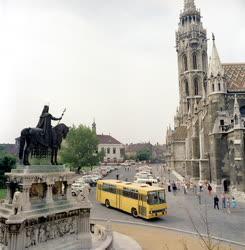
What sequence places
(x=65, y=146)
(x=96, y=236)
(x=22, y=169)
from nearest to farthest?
(x=22, y=169)
(x=96, y=236)
(x=65, y=146)

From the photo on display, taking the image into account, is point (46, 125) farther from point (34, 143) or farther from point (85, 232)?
point (85, 232)

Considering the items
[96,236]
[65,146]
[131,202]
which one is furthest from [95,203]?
[65,146]

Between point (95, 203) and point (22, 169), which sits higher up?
point (22, 169)

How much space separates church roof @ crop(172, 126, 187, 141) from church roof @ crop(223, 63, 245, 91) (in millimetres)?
27523

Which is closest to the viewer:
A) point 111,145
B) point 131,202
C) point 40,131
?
point 40,131

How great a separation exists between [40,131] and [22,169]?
6.75 ft

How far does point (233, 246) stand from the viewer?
49.1 feet

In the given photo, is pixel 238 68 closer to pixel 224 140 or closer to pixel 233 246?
pixel 224 140

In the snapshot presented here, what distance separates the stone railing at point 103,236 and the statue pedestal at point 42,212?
0.72 m

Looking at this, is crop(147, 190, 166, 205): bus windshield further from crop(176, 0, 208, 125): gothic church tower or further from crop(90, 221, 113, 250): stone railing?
crop(176, 0, 208, 125): gothic church tower

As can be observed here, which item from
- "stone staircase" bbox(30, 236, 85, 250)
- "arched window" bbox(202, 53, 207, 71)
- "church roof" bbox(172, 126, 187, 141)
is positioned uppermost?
"arched window" bbox(202, 53, 207, 71)

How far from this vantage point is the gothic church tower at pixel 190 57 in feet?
225

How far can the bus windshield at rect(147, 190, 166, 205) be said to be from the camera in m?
21.3

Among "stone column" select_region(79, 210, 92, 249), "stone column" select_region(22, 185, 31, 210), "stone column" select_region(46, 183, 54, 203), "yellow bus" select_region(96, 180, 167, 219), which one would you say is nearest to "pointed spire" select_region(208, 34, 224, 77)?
"yellow bus" select_region(96, 180, 167, 219)
